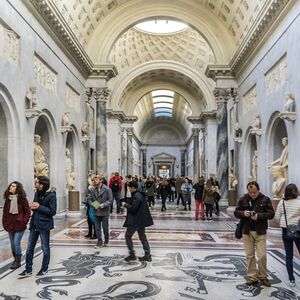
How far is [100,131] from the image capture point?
72.5 feet

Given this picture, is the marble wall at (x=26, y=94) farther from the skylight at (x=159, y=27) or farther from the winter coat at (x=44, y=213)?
the skylight at (x=159, y=27)

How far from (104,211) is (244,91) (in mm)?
12612

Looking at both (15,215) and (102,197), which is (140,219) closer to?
(102,197)

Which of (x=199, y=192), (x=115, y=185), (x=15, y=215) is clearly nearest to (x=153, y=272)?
(x=15, y=215)

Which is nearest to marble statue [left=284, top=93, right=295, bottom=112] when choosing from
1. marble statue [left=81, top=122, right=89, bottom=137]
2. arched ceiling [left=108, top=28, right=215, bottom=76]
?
marble statue [left=81, top=122, right=89, bottom=137]

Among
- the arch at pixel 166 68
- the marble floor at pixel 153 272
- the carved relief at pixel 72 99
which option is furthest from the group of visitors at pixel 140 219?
the arch at pixel 166 68

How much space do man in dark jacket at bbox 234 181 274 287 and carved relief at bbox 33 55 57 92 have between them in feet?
32.3

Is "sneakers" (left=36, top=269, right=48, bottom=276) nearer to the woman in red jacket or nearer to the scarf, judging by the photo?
the woman in red jacket

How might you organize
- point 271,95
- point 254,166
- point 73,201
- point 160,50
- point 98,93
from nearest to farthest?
1. point 271,95
2. point 73,201
3. point 254,166
4. point 98,93
5. point 160,50

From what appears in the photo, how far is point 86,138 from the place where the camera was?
20281 mm

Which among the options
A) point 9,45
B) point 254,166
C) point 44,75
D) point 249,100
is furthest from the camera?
point 249,100

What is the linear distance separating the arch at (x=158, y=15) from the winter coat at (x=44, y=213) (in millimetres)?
16160

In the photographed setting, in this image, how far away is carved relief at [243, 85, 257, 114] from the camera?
18.4m

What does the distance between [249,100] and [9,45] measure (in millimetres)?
11654
